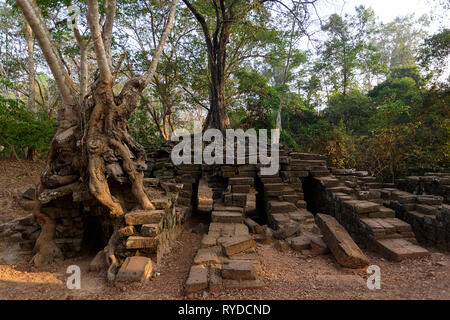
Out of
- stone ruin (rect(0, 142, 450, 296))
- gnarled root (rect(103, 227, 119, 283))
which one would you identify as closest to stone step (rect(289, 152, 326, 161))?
stone ruin (rect(0, 142, 450, 296))

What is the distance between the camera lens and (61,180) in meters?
3.81

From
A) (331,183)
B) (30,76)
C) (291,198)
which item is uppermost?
(30,76)

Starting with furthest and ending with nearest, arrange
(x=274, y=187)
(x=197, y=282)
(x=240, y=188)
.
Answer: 1. (x=274, y=187)
2. (x=240, y=188)
3. (x=197, y=282)

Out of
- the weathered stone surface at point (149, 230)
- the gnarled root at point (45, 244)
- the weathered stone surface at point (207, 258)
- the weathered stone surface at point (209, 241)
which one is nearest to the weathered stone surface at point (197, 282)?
the weathered stone surface at point (207, 258)

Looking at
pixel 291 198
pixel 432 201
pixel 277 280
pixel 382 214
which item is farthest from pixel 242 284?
pixel 432 201

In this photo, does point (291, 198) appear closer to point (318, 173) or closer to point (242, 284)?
point (318, 173)

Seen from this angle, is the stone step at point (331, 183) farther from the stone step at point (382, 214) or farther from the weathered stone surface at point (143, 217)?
the weathered stone surface at point (143, 217)

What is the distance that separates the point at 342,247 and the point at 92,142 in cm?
410

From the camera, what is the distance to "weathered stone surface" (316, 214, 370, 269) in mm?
3170

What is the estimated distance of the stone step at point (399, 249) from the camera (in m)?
3.32

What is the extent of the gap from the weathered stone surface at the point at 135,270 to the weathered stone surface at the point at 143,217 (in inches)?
19.8

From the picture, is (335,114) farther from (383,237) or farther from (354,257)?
(354,257)

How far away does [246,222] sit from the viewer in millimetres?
4926
